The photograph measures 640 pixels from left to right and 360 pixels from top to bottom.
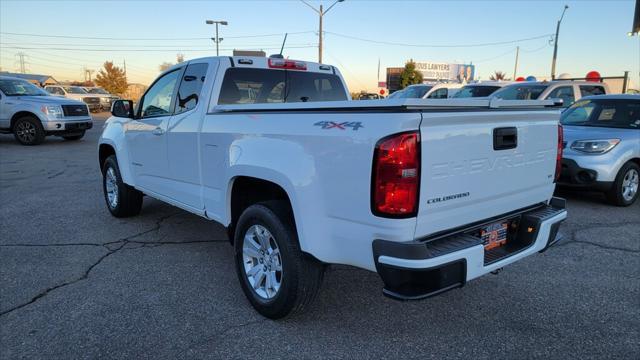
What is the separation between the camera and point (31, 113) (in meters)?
13.6

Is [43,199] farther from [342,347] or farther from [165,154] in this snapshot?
[342,347]

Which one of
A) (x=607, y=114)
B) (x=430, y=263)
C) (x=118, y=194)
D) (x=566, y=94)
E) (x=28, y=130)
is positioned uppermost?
(x=566, y=94)

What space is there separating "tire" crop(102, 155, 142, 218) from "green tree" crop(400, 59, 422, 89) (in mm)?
58301

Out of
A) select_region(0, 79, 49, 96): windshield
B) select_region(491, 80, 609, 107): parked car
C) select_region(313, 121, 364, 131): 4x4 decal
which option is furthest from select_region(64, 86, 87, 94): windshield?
select_region(313, 121, 364, 131): 4x4 decal

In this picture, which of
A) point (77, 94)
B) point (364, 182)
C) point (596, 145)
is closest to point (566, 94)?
point (596, 145)

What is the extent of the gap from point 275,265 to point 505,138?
1.75m

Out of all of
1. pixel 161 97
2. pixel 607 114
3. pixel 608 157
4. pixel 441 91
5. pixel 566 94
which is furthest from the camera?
pixel 441 91

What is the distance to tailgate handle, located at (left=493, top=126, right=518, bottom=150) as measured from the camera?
9.02 ft

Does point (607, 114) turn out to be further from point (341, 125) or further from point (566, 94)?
point (341, 125)

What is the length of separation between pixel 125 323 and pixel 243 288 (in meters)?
0.85

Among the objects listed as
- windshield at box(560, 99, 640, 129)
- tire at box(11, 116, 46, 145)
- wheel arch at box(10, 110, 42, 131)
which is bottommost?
tire at box(11, 116, 46, 145)

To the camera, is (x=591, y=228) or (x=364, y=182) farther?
(x=591, y=228)

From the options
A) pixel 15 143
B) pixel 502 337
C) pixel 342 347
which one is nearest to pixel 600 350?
pixel 502 337

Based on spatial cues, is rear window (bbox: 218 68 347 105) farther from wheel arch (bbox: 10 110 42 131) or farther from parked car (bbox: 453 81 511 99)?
wheel arch (bbox: 10 110 42 131)
